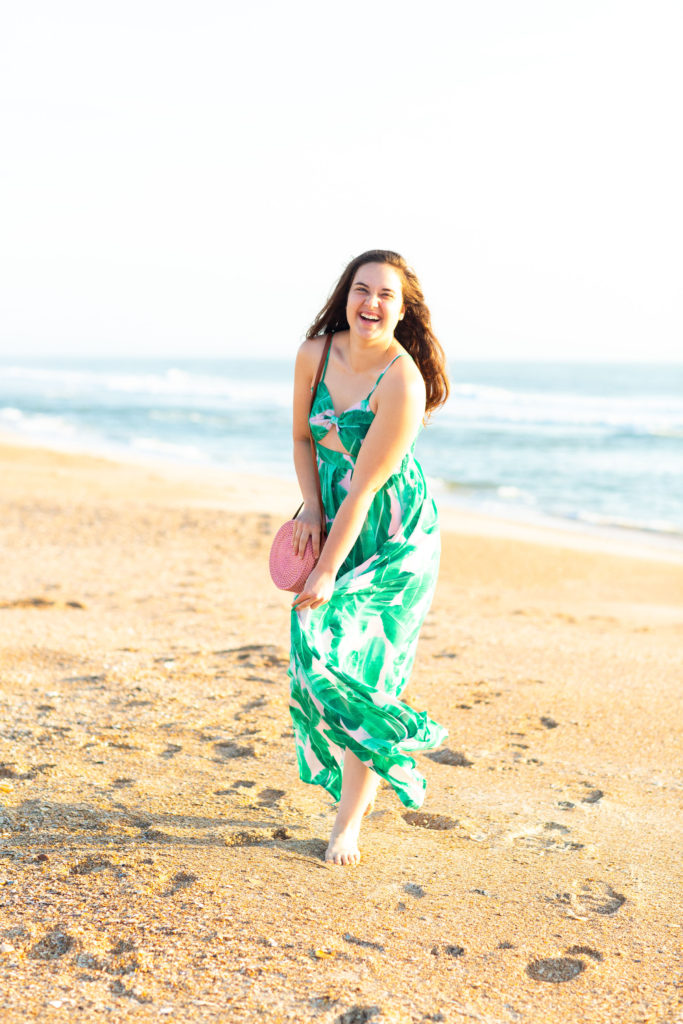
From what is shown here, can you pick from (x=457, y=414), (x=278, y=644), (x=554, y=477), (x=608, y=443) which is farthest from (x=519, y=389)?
(x=278, y=644)

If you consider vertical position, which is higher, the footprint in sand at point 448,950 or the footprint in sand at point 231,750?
the footprint in sand at point 448,950

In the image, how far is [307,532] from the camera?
3016 millimetres

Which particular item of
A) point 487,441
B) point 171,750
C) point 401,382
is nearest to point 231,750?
point 171,750

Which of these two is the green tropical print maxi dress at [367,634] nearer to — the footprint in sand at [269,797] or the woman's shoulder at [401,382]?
the woman's shoulder at [401,382]

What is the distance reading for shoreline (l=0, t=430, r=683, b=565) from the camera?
1147 centimetres

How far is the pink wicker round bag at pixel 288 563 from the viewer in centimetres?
299

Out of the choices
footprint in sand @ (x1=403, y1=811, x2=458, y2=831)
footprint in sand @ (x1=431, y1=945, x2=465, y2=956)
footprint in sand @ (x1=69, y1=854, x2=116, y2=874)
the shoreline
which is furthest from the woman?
the shoreline

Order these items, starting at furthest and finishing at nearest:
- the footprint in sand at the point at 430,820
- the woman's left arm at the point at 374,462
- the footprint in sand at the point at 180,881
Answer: the footprint in sand at the point at 430,820 → the woman's left arm at the point at 374,462 → the footprint in sand at the point at 180,881

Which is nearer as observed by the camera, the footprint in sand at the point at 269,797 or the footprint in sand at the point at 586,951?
the footprint in sand at the point at 586,951

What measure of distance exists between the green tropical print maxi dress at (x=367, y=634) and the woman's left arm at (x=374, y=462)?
0.06 metres

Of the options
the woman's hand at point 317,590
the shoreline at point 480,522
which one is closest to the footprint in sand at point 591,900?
the woman's hand at point 317,590

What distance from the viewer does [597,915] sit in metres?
2.78

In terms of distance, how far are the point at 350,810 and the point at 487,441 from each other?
23079 mm

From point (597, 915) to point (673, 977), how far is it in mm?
329
